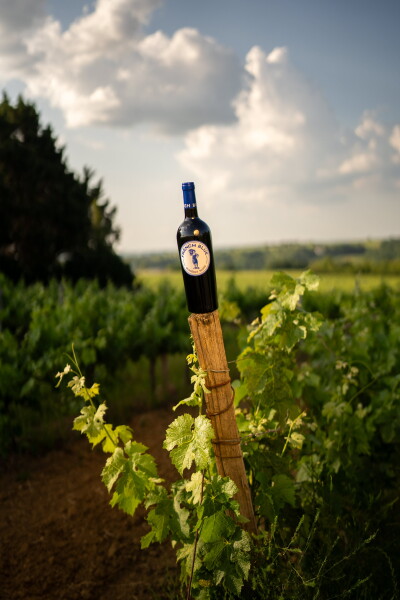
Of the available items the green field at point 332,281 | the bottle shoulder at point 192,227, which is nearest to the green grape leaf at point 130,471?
the bottle shoulder at point 192,227

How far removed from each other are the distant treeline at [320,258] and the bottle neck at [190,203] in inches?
706

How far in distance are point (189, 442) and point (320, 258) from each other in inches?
1245

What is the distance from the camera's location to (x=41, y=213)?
26.2 meters

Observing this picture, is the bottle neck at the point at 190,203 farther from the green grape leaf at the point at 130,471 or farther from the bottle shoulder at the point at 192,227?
the green grape leaf at the point at 130,471

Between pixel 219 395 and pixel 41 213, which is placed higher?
pixel 41 213

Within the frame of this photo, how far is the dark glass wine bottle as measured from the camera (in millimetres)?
2080

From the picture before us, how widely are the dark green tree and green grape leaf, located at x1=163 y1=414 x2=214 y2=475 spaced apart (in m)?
23.6

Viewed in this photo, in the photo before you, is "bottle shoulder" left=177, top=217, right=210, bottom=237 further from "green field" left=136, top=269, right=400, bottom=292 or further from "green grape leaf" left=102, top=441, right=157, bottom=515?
"green grape leaf" left=102, top=441, right=157, bottom=515

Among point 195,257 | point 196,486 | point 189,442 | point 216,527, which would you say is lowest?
point 216,527

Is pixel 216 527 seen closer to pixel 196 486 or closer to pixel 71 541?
pixel 196 486

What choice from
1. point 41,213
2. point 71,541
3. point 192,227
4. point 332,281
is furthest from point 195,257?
point 41,213

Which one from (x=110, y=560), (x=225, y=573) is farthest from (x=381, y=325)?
(x=225, y=573)

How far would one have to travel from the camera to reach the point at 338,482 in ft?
11.0

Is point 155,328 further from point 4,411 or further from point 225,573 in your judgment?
point 225,573
